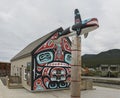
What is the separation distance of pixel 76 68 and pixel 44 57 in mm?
11810

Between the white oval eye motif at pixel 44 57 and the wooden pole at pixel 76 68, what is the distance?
11.2 metres

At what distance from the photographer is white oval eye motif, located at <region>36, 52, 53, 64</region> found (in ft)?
59.5

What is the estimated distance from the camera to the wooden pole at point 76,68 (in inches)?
255

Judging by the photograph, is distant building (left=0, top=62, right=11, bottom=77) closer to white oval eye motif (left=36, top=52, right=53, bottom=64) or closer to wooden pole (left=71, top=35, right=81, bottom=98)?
white oval eye motif (left=36, top=52, right=53, bottom=64)

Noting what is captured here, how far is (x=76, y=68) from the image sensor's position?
6680mm

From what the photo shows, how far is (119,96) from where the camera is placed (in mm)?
15430

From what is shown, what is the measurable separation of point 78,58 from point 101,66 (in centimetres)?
5519

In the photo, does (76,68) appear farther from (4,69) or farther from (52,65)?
(4,69)

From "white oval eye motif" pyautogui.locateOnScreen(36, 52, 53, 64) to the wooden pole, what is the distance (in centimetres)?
1119

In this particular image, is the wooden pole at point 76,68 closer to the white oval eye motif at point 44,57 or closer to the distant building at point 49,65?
the distant building at point 49,65

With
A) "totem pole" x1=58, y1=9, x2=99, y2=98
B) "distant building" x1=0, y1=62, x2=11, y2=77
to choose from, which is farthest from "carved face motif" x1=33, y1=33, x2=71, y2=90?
"distant building" x1=0, y1=62, x2=11, y2=77

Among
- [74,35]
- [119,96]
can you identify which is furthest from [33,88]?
[74,35]

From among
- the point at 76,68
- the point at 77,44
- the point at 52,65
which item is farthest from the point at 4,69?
the point at 76,68

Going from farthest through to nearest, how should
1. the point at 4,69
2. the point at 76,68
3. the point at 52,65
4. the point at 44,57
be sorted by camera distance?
the point at 4,69
the point at 52,65
the point at 44,57
the point at 76,68
